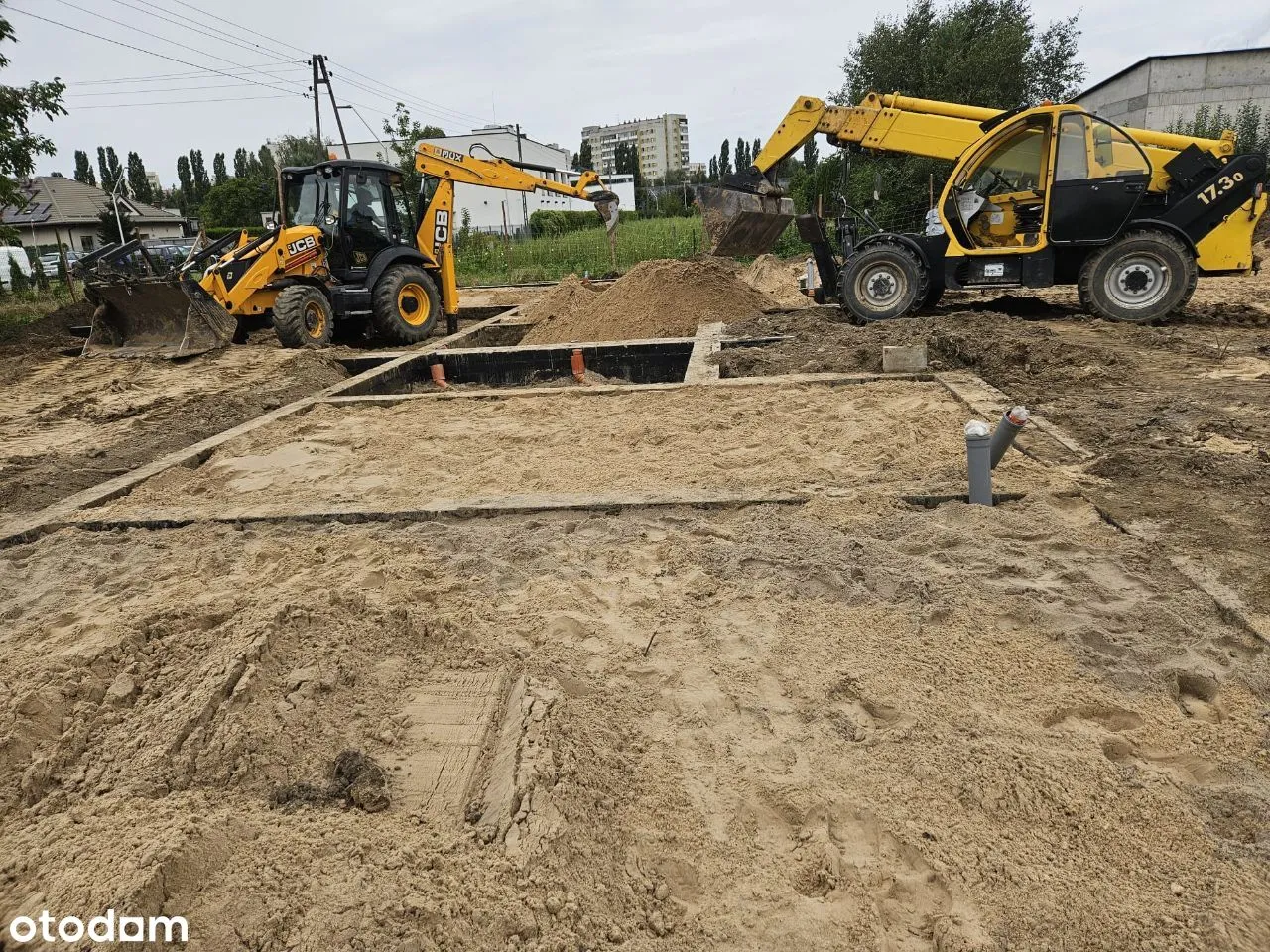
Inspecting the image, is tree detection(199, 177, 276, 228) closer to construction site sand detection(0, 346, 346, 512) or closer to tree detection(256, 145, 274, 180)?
tree detection(256, 145, 274, 180)

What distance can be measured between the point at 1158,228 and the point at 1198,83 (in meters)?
20.0

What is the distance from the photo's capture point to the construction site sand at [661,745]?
161cm

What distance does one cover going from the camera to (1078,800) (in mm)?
1858

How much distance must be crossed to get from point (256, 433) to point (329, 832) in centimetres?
464

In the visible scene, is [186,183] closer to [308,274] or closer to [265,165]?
[265,165]

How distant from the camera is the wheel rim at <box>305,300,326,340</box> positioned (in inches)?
373

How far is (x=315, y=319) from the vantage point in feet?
31.5

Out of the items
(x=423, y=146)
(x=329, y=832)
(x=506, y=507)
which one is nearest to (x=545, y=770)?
(x=329, y=832)

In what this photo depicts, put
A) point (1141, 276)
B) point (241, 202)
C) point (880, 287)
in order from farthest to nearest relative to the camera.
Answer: point (241, 202) < point (880, 287) < point (1141, 276)

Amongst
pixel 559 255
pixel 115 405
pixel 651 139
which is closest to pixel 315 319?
pixel 115 405

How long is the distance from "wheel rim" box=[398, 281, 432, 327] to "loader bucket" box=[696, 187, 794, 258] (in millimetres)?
4888

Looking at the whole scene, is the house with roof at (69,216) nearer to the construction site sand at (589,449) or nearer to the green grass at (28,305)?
the green grass at (28,305)

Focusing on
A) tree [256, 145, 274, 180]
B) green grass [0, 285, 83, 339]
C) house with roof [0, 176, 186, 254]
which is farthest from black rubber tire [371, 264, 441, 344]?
tree [256, 145, 274, 180]

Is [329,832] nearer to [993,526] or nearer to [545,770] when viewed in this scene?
[545,770]
